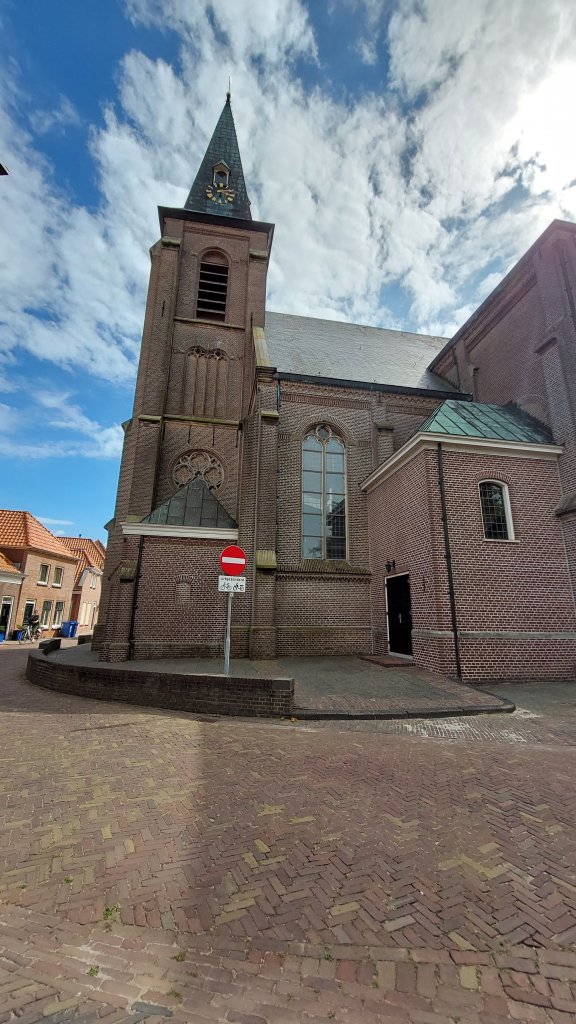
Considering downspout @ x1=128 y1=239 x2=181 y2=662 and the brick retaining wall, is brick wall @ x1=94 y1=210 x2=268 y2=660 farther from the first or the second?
the brick retaining wall

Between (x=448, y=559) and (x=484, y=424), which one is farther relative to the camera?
(x=484, y=424)

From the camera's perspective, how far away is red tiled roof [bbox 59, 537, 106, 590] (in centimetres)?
3347

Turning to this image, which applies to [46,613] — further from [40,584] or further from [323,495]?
[323,495]

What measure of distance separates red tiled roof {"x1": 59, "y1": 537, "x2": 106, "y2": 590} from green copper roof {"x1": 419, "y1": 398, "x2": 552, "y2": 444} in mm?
29368

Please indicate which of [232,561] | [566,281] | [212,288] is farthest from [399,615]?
[212,288]

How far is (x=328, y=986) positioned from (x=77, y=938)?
4.47 feet

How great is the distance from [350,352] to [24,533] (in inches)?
864

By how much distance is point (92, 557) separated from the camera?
125 ft

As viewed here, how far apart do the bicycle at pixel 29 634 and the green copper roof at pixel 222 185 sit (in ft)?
78.5

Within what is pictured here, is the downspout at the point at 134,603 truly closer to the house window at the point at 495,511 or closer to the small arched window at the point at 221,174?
the house window at the point at 495,511

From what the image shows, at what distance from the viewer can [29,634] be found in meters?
24.9

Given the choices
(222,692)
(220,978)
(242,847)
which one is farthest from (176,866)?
(222,692)

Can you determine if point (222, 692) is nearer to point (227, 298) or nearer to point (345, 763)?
point (345, 763)

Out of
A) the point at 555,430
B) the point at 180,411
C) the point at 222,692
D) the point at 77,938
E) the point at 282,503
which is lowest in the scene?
the point at 77,938
